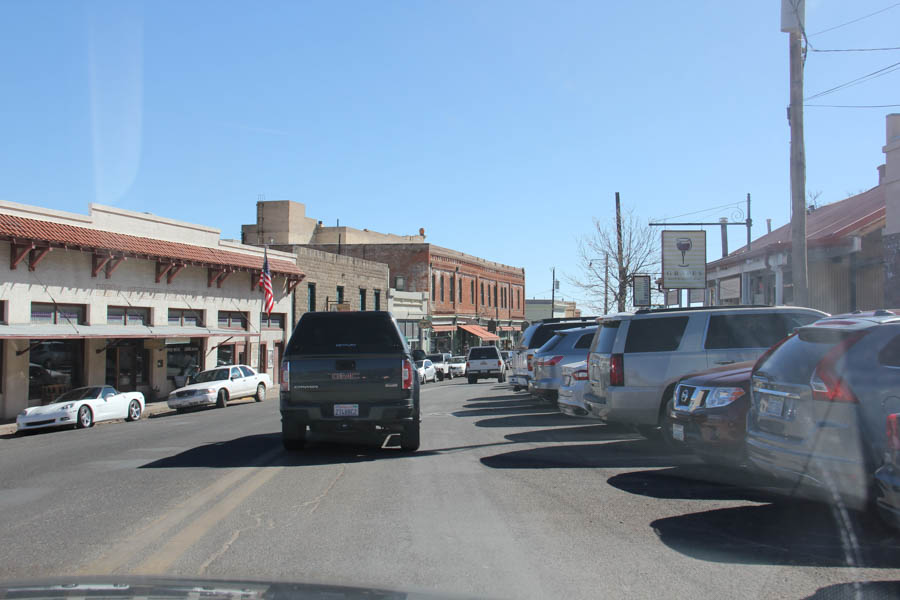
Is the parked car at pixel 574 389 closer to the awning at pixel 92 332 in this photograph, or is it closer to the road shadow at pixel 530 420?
the road shadow at pixel 530 420

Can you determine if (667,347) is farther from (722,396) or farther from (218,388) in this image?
(218,388)

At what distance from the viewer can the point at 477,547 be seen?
243 inches

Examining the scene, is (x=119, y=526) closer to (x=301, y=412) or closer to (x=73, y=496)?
(x=73, y=496)

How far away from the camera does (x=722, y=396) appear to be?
8.53 meters

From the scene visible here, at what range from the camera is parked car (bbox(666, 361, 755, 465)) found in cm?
838

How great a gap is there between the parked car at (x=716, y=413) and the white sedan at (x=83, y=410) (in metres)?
17.5

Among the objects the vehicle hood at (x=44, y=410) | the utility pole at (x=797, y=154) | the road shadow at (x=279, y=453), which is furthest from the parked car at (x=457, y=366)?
the utility pole at (x=797, y=154)

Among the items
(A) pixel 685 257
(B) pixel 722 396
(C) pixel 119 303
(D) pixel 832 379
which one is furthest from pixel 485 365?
(D) pixel 832 379

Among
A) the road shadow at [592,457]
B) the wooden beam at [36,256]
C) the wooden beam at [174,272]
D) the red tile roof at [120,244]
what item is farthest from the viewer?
the wooden beam at [174,272]

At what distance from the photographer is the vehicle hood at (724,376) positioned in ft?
28.0

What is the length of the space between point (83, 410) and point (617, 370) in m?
16.0

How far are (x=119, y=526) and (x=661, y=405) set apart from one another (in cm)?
739

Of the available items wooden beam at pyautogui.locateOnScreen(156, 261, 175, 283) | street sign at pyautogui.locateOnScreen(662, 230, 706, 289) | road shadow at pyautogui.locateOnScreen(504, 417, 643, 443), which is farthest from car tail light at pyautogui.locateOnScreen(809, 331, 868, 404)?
wooden beam at pyautogui.locateOnScreen(156, 261, 175, 283)

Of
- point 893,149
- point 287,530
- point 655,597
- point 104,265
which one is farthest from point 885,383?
point 104,265
